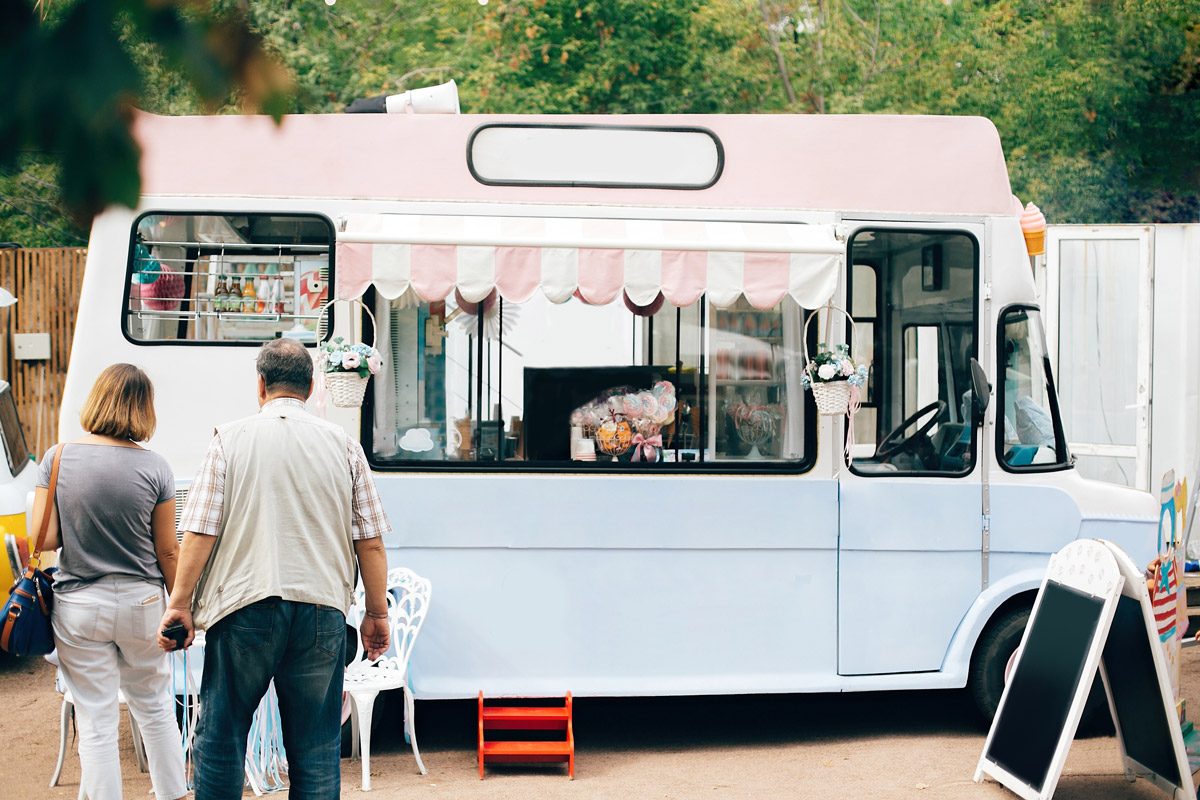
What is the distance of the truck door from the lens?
17.9 feet

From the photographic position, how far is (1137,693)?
4641 mm

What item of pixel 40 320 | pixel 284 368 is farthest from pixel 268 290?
pixel 40 320

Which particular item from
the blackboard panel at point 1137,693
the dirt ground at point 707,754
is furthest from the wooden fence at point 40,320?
the blackboard panel at point 1137,693

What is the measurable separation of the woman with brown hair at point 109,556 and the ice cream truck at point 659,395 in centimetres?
122

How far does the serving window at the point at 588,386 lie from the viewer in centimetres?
539

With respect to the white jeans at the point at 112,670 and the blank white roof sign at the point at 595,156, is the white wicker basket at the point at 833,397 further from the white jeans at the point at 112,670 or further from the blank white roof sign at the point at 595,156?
the white jeans at the point at 112,670

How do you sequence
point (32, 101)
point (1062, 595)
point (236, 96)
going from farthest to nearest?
point (1062, 595) < point (236, 96) < point (32, 101)

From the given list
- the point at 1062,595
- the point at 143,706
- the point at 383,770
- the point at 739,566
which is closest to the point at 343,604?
the point at 143,706

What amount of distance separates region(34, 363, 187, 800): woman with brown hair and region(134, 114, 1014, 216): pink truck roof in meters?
1.71

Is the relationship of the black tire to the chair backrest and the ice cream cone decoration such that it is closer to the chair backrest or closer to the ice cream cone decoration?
the ice cream cone decoration

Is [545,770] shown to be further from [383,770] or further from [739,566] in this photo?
[739,566]

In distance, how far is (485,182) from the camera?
17.9 feet

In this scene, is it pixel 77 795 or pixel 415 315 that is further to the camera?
pixel 415 315

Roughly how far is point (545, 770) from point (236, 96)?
405cm
